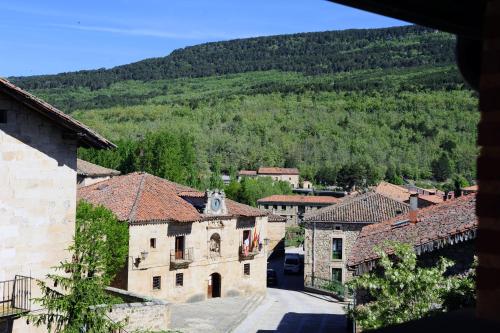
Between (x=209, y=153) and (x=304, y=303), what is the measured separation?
80.7 metres

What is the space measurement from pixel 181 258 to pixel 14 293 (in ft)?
65.3

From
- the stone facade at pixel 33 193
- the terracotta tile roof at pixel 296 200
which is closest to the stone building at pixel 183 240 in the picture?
the stone facade at pixel 33 193

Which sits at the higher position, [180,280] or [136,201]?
[136,201]

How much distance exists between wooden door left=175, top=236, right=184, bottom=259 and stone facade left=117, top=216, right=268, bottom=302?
0.18 meters

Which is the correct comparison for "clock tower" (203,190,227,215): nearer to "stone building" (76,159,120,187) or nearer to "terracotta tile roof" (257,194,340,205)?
"stone building" (76,159,120,187)

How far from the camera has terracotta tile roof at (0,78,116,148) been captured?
14266mm

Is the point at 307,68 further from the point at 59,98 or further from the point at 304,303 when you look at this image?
the point at 304,303

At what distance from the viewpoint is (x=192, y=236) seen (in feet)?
115

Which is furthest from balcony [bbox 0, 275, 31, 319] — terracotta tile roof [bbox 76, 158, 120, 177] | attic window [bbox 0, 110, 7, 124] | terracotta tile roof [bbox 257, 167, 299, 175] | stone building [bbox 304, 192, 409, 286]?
terracotta tile roof [bbox 257, 167, 299, 175]

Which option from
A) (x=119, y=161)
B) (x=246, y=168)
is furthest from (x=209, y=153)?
(x=119, y=161)

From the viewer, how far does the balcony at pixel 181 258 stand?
33656 mm

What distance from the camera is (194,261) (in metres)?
35.0

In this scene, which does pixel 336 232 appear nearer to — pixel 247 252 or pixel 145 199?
pixel 247 252

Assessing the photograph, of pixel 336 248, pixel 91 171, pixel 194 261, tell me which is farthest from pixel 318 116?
pixel 194 261
